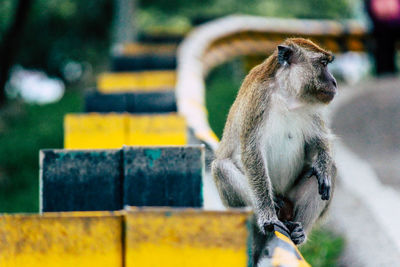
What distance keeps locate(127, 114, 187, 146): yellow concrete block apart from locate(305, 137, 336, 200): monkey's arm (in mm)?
1427

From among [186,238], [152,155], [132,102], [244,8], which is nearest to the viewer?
[186,238]

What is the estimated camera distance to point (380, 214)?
19.1ft

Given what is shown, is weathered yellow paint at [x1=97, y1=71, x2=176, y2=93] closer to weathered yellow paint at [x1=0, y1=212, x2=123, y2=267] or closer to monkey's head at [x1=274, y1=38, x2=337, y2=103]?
monkey's head at [x1=274, y1=38, x2=337, y2=103]

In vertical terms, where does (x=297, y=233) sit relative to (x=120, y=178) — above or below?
below

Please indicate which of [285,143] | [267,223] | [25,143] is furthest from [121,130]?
[25,143]

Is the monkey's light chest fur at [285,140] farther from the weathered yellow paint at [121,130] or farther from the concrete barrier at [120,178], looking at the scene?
the weathered yellow paint at [121,130]

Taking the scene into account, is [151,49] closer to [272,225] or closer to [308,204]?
[308,204]

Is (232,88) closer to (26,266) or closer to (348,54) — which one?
(348,54)


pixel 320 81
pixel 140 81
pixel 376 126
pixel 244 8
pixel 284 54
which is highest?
pixel 244 8

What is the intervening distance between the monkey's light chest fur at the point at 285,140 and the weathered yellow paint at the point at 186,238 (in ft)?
3.98

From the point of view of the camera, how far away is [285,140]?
336 cm

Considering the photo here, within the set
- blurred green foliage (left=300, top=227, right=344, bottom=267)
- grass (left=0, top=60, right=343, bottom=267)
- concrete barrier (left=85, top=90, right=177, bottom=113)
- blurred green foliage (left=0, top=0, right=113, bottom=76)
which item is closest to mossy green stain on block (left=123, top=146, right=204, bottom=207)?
grass (left=0, top=60, right=343, bottom=267)

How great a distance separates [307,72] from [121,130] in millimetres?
1895

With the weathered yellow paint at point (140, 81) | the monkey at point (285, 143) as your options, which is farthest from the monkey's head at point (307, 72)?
the weathered yellow paint at point (140, 81)
